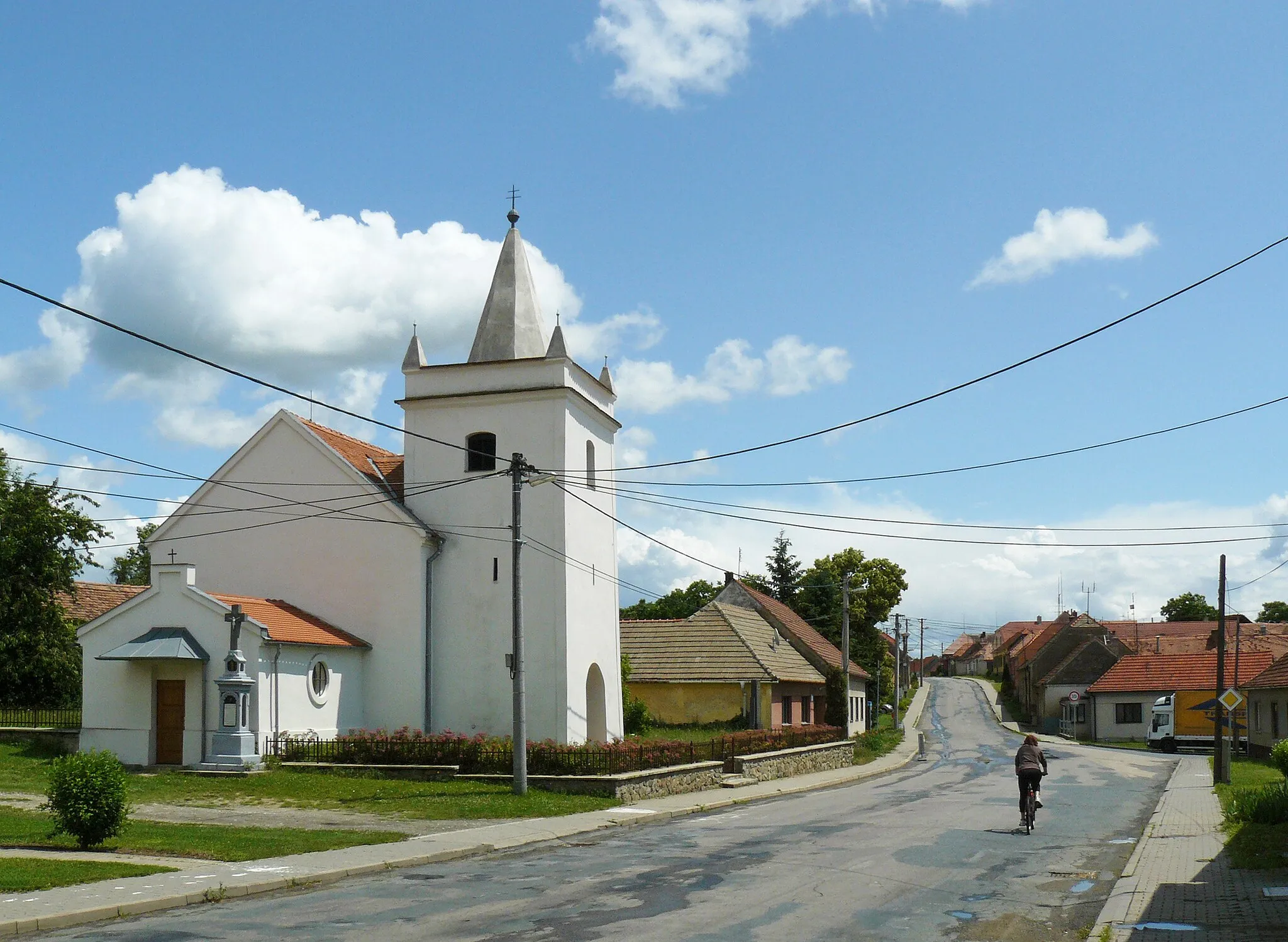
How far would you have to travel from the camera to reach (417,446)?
105 ft

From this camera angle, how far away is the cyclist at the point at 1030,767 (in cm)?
1911

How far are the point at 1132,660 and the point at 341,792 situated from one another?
53168 mm

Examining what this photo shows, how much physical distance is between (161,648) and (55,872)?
14077 millimetres

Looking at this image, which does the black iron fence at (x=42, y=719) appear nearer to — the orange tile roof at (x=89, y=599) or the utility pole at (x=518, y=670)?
the orange tile roof at (x=89, y=599)

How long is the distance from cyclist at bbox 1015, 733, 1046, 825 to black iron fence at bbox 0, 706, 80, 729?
879 inches

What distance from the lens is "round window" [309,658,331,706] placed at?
92.3 ft

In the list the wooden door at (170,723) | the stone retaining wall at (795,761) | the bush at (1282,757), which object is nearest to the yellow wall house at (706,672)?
the stone retaining wall at (795,761)

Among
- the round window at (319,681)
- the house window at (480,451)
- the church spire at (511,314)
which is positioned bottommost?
the round window at (319,681)

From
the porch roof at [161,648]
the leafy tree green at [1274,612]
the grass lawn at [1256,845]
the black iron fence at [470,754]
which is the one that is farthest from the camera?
the leafy tree green at [1274,612]

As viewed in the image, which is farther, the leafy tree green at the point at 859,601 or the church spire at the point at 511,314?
the leafy tree green at the point at 859,601

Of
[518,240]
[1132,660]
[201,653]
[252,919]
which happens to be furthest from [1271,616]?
[252,919]

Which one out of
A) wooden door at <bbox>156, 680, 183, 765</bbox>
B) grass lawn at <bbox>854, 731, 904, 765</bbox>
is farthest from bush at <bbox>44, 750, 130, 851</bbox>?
grass lawn at <bbox>854, 731, 904, 765</bbox>

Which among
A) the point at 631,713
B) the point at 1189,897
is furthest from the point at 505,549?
the point at 1189,897

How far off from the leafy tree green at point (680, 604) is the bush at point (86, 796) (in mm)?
73867
